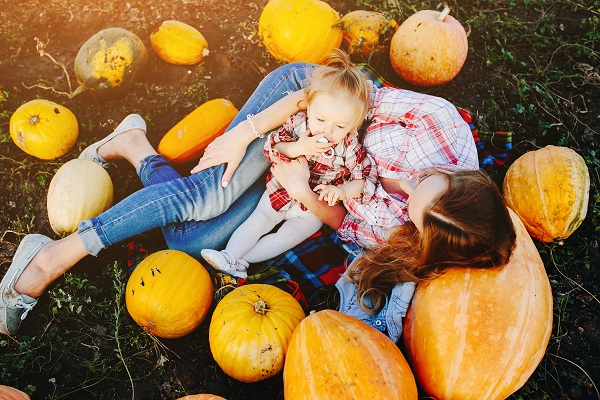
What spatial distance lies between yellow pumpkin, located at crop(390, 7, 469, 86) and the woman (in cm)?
84

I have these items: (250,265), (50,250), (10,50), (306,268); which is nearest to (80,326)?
(50,250)

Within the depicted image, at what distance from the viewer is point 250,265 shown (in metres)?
3.22

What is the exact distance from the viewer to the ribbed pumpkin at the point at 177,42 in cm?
388

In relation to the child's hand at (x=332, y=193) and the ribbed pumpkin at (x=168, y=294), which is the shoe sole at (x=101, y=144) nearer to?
the ribbed pumpkin at (x=168, y=294)

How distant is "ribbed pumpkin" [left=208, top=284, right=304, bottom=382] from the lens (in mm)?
2428

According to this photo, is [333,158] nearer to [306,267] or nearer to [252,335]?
[306,267]

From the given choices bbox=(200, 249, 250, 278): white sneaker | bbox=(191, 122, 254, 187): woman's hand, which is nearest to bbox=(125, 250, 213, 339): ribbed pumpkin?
bbox=(200, 249, 250, 278): white sneaker

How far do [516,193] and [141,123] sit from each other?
2.76 m

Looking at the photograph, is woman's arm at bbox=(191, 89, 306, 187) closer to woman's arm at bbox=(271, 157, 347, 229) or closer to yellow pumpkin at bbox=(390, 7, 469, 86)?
woman's arm at bbox=(271, 157, 347, 229)

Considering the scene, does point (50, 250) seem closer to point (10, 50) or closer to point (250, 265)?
point (250, 265)

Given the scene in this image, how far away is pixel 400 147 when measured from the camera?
292cm

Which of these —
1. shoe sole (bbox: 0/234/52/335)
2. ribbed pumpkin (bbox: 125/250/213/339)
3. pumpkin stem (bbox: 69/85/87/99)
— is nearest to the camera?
ribbed pumpkin (bbox: 125/250/213/339)

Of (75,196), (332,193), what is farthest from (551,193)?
(75,196)

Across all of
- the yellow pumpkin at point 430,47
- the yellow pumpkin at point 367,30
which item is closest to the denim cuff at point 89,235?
the yellow pumpkin at point 367,30
